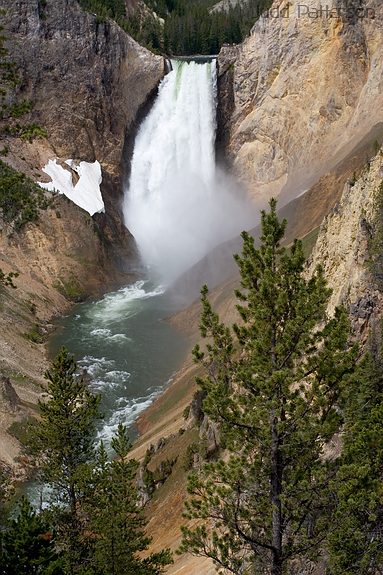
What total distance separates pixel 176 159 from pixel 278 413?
189ft

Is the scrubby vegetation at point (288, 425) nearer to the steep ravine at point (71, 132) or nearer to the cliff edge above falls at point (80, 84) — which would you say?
the steep ravine at point (71, 132)

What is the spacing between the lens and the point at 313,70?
55.0 m

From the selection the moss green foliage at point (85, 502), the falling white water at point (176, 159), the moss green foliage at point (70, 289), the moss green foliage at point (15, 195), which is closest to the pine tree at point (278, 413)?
the moss green foliage at point (85, 502)

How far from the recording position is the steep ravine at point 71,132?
165ft

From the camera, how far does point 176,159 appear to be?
210 feet

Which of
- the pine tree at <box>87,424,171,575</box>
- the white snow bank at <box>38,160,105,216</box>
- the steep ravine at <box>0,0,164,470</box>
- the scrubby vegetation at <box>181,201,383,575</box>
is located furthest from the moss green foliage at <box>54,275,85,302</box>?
the scrubby vegetation at <box>181,201,383,575</box>

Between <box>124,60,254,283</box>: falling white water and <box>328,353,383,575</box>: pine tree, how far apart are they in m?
53.7

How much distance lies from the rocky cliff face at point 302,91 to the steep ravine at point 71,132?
11.0 meters

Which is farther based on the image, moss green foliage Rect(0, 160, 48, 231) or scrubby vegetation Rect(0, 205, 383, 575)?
moss green foliage Rect(0, 160, 48, 231)

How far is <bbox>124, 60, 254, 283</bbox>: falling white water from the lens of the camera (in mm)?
62478

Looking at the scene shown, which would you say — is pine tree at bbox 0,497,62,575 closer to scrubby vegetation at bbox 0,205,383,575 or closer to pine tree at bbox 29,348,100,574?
scrubby vegetation at bbox 0,205,383,575

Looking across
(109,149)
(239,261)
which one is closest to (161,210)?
(109,149)

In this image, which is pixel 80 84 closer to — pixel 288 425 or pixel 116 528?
pixel 116 528

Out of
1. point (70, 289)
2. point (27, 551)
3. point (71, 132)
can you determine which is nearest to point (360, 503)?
point (27, 551)
